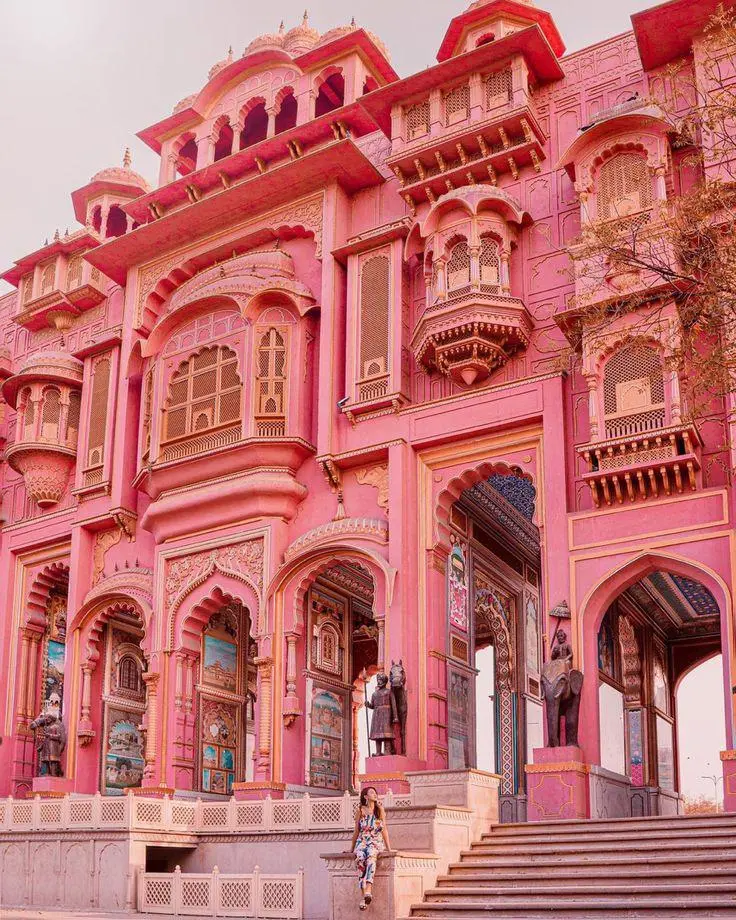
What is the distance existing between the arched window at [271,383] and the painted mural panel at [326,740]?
5033 millimetres

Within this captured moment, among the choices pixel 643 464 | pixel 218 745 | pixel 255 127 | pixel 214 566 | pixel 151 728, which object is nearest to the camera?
pixel 643 464

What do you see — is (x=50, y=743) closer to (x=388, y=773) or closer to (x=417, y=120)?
(x=388, y=773)

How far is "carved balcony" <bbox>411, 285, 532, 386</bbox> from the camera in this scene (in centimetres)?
1970

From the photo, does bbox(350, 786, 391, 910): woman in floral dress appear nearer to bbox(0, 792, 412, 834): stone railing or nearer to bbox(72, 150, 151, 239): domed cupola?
bbox(0, 792, 412, 834): stone railing

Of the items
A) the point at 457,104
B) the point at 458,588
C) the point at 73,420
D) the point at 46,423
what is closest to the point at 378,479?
the point at 458,588

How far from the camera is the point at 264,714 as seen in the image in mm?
20016

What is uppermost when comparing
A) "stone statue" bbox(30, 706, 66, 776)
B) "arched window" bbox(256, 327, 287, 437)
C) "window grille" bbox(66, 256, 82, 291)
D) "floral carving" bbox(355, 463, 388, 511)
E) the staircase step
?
"window grille" bbox(66, 256, 82, 291)

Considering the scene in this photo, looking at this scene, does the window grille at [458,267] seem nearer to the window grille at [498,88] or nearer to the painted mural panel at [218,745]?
the window grille at [498,88]

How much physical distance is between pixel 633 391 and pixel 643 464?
1327 millimetres

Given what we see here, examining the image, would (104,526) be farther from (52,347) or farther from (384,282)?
(384,282)

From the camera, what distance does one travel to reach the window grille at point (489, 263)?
20.4 metres

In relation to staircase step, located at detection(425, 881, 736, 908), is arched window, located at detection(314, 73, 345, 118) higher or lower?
higher

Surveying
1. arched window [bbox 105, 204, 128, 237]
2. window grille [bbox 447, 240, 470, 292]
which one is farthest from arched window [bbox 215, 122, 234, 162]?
window grille [bbox 447, 240, 470, 292]

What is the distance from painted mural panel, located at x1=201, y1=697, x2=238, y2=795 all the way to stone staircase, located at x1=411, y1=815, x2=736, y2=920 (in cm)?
836
